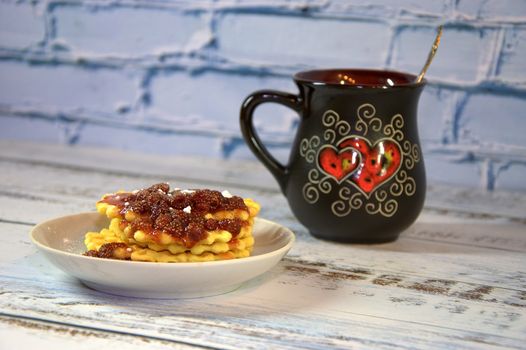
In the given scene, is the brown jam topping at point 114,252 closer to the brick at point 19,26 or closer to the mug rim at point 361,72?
the mug rim at point 361,72

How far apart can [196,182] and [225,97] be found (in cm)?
24

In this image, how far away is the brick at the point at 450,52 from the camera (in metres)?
1.37

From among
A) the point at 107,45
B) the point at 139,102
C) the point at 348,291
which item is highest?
the point at 107,45

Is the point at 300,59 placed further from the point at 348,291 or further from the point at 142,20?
the point at 348,291

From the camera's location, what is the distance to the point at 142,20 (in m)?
1.57

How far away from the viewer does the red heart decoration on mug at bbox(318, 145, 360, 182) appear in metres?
1.00

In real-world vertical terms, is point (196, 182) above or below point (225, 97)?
below

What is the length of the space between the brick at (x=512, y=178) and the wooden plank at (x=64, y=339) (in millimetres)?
842

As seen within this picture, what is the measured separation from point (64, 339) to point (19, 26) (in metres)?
1.06

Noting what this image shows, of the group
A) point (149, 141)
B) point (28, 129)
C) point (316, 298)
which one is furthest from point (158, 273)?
point (28, 129)

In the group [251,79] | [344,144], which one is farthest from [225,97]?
[344,144]

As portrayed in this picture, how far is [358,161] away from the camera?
100 cm

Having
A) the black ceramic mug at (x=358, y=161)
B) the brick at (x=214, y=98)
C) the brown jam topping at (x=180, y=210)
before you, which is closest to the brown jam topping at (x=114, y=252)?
the brown jam topping at (x=180, y=210)

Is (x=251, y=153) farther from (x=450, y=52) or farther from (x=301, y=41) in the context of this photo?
(x=450, y=52)
